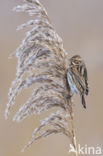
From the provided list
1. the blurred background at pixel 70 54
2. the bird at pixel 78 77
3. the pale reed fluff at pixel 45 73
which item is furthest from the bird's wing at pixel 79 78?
the blurred background at pixel 70 54

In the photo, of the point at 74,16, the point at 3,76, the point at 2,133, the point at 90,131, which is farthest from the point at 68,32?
the point at 2,133

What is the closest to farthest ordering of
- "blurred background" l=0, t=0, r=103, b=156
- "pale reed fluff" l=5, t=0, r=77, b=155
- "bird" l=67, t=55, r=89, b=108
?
"pale reed fluff" l=5, t=0, r=77, b=155
"bird" l=67, t=55, r=89, b=108
"blurred background" l=0, t=0, r=103, b=156

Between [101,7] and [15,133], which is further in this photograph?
[101,7]

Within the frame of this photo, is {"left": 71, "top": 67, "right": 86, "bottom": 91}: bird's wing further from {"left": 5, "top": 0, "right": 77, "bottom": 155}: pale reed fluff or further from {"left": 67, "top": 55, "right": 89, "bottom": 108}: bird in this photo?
{"left": 5, "top": 0, "right": 77, "bottom": 155}: pale reed fluff

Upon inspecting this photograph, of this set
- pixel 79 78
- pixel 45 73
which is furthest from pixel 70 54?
pixel 45 73

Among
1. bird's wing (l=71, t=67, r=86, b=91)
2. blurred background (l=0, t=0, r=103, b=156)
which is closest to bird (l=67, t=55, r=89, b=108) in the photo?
bird's wing (l=71, t=67, r=86, b=91)

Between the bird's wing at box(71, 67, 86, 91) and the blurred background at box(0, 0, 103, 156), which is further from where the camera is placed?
the blurred background at box(0, 0, 103, 156)

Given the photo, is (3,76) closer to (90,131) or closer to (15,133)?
→ (15,133)

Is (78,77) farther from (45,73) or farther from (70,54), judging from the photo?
(70,54)
